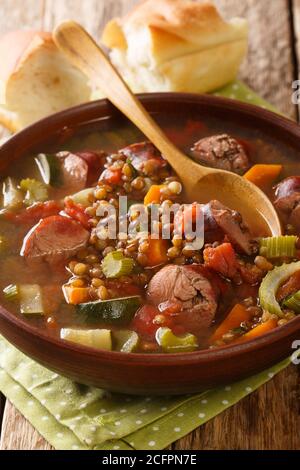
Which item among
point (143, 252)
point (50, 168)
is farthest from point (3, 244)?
point (143, 252)

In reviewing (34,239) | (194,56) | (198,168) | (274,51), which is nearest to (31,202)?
(34,239)

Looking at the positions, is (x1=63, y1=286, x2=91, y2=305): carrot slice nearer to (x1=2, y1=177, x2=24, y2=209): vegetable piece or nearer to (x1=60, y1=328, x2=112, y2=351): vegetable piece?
(x1=60, y1=328, x2=112, y2=351): vegetable piece

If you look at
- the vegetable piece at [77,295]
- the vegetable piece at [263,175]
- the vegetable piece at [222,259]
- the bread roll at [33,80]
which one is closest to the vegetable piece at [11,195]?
the vegetable piece at [77,295]

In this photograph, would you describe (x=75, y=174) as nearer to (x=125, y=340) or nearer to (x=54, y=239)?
(x=54, y=239)

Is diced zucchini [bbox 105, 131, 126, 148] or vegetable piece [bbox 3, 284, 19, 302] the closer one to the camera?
vegetable piece [bbox 3, 284, 19, 302]

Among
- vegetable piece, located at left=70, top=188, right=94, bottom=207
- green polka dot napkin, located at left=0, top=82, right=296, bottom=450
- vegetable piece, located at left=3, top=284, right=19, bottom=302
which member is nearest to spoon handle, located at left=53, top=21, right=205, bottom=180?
vegetable piece, located at left=70, top=188, right=94, bottom=207
